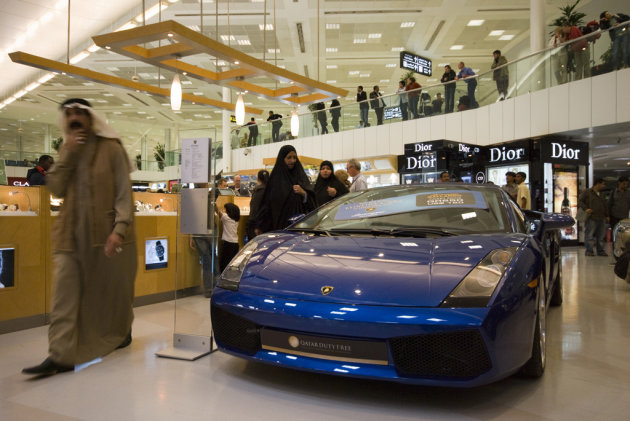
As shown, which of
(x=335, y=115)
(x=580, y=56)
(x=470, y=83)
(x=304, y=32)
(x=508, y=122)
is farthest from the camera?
(x=335, y=115)

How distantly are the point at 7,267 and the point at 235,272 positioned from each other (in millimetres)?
2049

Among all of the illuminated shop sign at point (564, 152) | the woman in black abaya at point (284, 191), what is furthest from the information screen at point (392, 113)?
the woman in black abaya at point (284, 191)

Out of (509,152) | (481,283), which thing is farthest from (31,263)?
(509,152)

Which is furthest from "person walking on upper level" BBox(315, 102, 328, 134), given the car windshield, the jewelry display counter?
the car windshield

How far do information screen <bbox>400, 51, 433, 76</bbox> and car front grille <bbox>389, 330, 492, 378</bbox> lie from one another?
49.6 feet

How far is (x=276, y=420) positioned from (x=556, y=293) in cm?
339

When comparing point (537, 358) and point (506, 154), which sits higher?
point (506, 154)

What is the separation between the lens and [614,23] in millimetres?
9695

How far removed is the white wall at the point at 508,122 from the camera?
942cm

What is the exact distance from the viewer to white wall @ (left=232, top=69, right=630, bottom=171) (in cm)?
942

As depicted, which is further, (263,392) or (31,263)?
(31,263)

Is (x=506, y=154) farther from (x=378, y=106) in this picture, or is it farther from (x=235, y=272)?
Result: (x=235, y=272)

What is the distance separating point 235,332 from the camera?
2.23m

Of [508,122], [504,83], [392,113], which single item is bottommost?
[508,122]
